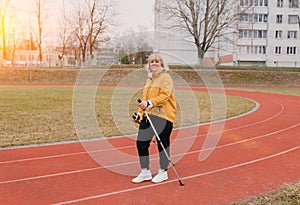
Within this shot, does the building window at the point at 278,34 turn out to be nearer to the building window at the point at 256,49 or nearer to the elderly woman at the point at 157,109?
the building window at the point at 256,49

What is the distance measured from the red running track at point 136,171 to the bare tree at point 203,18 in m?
30.3

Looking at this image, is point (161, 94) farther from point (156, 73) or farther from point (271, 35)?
point (271, 35)

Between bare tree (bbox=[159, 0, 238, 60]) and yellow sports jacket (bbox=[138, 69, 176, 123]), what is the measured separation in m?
32.7

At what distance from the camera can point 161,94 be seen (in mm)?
4445

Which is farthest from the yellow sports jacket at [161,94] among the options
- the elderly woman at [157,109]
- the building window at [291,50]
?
the building window at [291,50]

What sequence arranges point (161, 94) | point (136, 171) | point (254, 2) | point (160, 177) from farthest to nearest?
point (254, 2) < point (136, 171) < point (160, 177) < point (161, 94)

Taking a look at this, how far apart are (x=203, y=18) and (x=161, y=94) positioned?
1404 inches

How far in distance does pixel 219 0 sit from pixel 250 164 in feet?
116

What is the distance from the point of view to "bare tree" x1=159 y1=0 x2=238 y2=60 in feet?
121

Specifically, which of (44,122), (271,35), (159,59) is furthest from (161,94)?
(271,35)

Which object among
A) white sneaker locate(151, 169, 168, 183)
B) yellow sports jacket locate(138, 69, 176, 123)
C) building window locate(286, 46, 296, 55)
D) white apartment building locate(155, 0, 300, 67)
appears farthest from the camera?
building window locate(286, 46, 296, 55)

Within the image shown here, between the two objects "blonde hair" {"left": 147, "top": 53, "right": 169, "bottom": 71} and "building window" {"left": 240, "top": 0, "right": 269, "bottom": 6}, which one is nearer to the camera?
"blonde hair" {"left": 147, "top": 53, "right": 169, "bottom": 71}

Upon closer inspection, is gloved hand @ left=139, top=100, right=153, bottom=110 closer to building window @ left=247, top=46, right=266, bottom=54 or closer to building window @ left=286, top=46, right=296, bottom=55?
building window @ left=247, top=46, right=266, bottom=54

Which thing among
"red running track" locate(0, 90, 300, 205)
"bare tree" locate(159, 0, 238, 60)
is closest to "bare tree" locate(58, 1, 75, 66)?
"bare tree" locate(159, 0, 238, 60)
